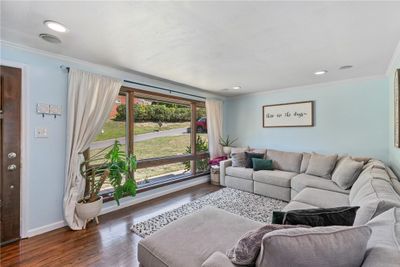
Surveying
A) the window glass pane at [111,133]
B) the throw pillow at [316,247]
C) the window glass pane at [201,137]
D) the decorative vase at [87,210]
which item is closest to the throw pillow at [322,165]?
the window glass pane at [201,137]

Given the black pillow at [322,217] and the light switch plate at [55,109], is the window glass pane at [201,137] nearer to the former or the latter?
the light switch plate at [55,109]

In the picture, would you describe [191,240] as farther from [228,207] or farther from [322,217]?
[228,207]

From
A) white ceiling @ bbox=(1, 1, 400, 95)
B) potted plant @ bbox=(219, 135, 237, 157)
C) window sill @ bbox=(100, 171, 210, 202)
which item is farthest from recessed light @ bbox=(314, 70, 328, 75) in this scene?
window sill @ bbox=(100, 171, 210, 202)

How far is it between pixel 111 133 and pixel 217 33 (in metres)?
2.33

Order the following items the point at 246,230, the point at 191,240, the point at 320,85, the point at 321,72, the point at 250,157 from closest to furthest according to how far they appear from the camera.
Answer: the point at 191,240
the point at 246,230
the point at 321,72
the point at 320,85
the point at 250,157

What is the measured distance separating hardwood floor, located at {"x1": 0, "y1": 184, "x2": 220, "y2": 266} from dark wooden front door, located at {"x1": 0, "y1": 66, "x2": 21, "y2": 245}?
23 centimetres

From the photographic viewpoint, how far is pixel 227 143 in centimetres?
521

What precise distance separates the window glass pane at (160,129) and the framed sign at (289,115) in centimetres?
196

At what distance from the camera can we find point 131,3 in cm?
146

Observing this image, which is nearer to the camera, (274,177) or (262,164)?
(274,177)

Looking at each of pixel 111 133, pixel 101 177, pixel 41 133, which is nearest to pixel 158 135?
pixel 111 133

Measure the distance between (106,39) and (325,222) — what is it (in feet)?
8.27

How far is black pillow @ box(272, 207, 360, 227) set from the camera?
1.12 metres

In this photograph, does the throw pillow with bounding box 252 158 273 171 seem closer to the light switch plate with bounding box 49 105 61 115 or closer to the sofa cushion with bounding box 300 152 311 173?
the sofa cushion with bounding box 300 152 311 173
